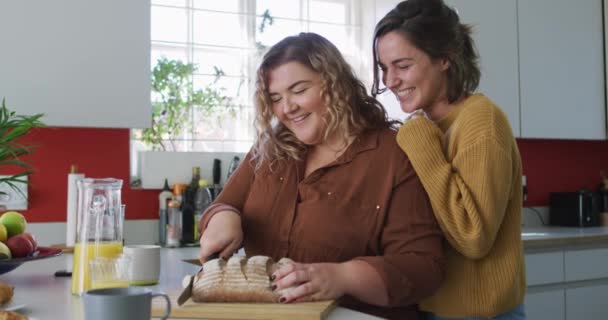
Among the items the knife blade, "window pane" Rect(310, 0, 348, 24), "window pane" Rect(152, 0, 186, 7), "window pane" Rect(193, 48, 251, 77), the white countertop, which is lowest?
the white countertop

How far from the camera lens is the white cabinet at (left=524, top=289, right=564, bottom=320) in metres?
2.99

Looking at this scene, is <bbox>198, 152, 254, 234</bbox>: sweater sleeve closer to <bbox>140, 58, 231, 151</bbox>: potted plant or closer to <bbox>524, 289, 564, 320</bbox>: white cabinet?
<bbox>140, 58, 231, 151</bbox>: potted plant

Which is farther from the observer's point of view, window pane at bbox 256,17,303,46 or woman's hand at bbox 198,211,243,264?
window pane at bbox 256,17,303,46

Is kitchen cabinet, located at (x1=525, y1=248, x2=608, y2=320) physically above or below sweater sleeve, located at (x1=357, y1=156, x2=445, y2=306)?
below

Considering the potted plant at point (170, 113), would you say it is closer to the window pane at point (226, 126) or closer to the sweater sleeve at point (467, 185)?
the window pane at point (226, 126)

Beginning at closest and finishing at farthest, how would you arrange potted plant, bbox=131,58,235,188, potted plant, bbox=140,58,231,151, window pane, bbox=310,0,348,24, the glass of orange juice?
the glass of orange juice < potted plant, bbox=131,58,235,188 < potted plant, bbox=140,58,231,151 < window pane, bbox=310,0,348,24

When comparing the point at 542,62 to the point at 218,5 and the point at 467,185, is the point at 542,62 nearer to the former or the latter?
the point at 218,5

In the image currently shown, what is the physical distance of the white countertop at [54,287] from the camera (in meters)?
1.26

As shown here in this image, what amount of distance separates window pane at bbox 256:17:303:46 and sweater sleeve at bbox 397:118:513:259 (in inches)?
80.1

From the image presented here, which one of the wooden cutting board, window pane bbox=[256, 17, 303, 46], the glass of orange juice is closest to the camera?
the wooden cutting board

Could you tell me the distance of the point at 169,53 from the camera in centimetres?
325

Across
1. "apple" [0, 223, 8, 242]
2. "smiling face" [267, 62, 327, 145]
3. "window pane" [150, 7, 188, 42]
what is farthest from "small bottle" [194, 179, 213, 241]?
"smiling face" [267, 62, 327, 145]

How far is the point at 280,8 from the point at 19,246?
2.10 metres

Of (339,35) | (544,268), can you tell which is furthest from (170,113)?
(544,268)
